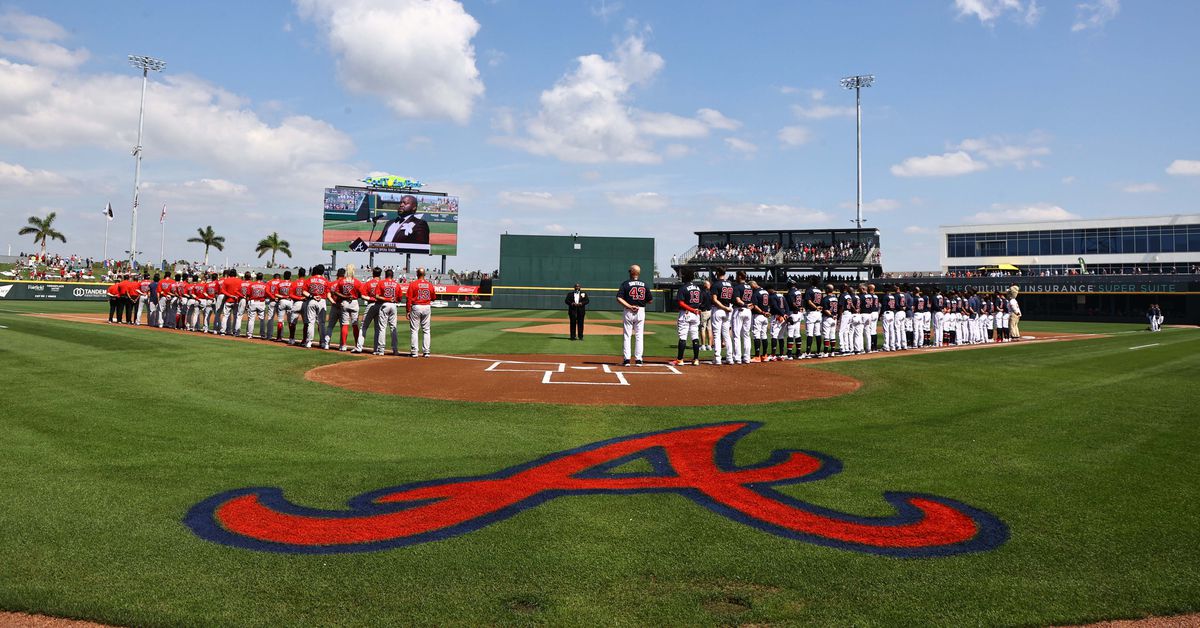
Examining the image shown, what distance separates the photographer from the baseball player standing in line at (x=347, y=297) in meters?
14.2

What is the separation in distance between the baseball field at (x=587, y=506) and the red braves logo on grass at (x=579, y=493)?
2cm

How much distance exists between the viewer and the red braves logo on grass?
3.44 meters

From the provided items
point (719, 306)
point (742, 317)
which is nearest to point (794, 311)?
point (742, 317)

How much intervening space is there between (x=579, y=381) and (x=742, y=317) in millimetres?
5060

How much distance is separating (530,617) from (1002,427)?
5769mm

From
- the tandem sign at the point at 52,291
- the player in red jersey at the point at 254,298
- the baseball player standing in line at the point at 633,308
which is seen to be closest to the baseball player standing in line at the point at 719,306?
the baseball player standing in line at the point at 633,308

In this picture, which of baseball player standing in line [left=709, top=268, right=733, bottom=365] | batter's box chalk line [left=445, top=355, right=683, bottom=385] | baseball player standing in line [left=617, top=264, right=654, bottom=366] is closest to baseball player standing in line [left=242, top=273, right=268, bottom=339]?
batter's box chalk line [left=445, top=355, right=683, bottom=385]

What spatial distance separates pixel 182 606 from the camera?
106 inches

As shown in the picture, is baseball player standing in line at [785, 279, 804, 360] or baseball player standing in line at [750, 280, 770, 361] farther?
baseball player standing in line at [785, 279, 804, 360]

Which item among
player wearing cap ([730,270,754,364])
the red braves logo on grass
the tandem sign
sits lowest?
the red braves logo on grass

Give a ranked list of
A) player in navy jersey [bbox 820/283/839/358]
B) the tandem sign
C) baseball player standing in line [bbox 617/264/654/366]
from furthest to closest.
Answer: the tandem sign → player in navy jersey [bbox 820/283/839/358] → baseball player standing in line [bbox 617/264/654/366]

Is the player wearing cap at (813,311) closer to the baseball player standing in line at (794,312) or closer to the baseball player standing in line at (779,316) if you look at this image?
the baseball player standing in line at (794,312)

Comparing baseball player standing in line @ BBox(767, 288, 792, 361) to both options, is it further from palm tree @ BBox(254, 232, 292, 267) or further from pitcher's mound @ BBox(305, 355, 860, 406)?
palm tree @ BBox(254, 232, 292, 267)

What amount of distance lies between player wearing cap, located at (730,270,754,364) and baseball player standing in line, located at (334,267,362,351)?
8.28m
